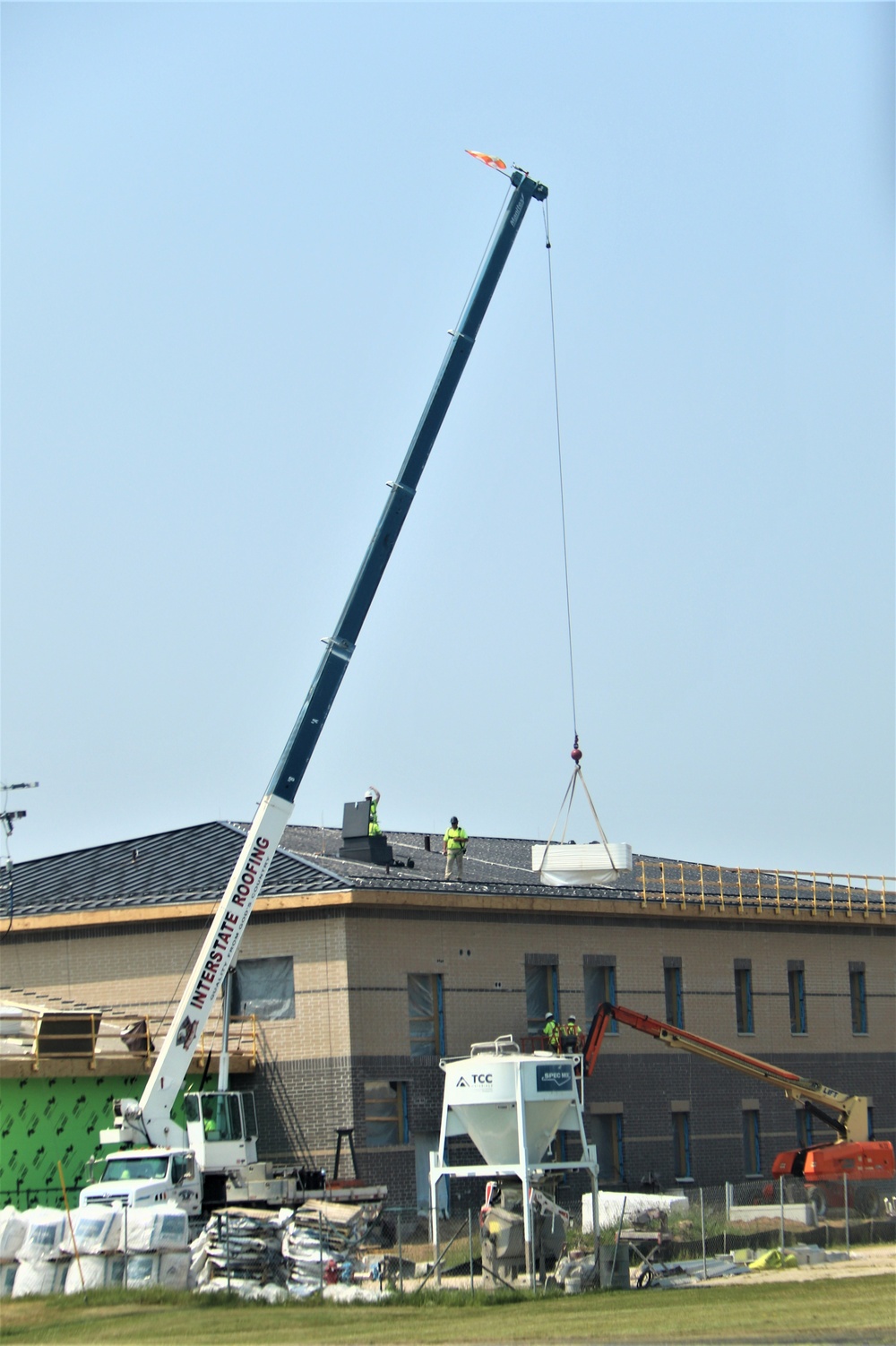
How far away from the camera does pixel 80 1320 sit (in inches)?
1044

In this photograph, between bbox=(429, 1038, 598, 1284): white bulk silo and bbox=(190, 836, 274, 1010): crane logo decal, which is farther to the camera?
bbox=(190, 836, 274, 1010): crane logo decal

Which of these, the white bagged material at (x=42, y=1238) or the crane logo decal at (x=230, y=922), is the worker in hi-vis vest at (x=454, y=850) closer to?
the crane logo decal at (x=230, y=922)

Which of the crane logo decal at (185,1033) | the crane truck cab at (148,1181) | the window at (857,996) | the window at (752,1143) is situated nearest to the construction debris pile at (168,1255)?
the crane truck cab at (148,1181)

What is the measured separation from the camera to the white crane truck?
3200 centimetres

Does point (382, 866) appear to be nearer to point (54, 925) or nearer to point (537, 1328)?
point (54, 925)

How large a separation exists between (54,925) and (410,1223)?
442 inches

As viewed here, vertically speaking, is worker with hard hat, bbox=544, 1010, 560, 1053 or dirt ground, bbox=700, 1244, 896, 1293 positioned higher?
worker with hard hat, bbox=544, 1010, 560, 1053

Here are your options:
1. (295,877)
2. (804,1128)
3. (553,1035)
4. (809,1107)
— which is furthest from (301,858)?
(804,1128)

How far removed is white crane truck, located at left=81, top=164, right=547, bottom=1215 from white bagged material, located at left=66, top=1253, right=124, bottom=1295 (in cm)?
157

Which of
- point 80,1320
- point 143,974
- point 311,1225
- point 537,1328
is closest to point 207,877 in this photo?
point 143,974

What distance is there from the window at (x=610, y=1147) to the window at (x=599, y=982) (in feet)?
7.04

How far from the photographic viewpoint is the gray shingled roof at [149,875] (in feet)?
135

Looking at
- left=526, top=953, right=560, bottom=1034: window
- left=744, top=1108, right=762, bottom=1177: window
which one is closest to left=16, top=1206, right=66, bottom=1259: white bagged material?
left=526, top=953, right=560, bottom=1034: window

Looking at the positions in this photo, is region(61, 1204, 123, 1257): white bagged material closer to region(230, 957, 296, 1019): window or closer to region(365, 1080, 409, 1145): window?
region(365, 1080, 409, 1145): window
